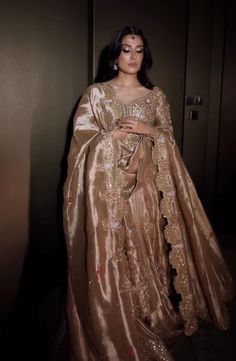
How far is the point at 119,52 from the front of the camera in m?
1.49

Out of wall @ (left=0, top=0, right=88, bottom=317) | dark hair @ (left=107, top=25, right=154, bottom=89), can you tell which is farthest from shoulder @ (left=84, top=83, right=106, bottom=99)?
wall @ (left=0, top=0, right=88, bottom=317)

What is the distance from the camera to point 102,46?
184cm

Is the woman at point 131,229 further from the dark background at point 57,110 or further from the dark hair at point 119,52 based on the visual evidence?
the dark background at point 57,110

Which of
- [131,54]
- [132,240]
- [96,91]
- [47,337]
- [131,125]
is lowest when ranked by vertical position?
[47,337]

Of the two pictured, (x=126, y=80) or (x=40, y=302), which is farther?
(x=40, y=302)

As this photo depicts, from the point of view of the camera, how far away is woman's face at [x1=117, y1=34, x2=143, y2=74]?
4.82 feet

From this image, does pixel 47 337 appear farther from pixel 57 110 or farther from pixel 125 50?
pixel 125 50

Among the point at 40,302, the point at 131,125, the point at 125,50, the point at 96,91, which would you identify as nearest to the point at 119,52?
the point at 125,50

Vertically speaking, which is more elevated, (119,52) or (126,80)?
(119,52)

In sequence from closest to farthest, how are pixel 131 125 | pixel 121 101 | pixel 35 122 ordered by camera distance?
pixel 131 125, pixel 121 101, pixel 35 122

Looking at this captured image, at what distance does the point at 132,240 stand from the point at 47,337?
597 mm

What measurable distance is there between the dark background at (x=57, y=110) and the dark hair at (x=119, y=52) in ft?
1.03

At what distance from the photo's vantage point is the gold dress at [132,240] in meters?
1.35

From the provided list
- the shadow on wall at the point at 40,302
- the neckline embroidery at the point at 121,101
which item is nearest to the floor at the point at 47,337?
the shadow on wall at the point at 40,302
